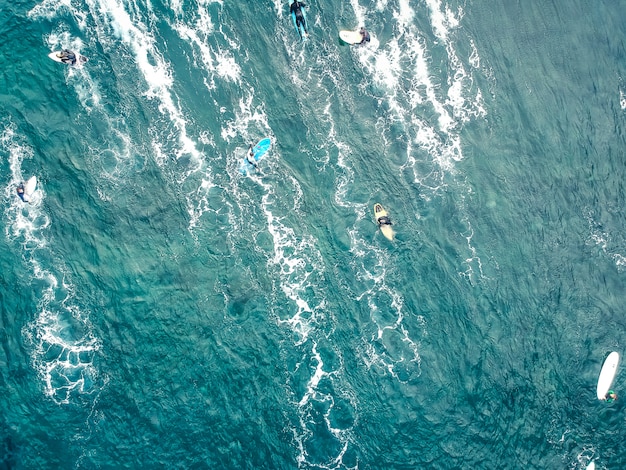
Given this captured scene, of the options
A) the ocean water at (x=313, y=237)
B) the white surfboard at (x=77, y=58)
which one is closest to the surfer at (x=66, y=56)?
the white surfboard at (x=77, y=58)

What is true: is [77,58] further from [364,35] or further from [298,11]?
[364,35]

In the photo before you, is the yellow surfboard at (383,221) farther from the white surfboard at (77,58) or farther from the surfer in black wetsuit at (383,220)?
the white surfboard at (77,58)

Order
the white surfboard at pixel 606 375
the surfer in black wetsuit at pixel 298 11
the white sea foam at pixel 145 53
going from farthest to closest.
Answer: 1. the surfer in black wetsuit at pixel 298 11
2. the white sea foam at pixel 145 53
3. the white surfboard at pixel 606 375

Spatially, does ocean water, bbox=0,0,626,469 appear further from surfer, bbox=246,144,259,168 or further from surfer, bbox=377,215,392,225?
surfer, bbox=246,144,259,168

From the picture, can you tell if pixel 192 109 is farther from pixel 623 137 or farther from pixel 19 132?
pixel 623 137

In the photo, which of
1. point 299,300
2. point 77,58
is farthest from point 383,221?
point 77,58

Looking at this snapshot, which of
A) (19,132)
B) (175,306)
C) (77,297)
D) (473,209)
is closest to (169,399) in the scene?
(175,306)

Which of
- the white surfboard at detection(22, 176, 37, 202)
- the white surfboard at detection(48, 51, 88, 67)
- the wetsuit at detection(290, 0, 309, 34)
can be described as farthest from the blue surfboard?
the white surfboard at detection(22, 176, 37, 202)
